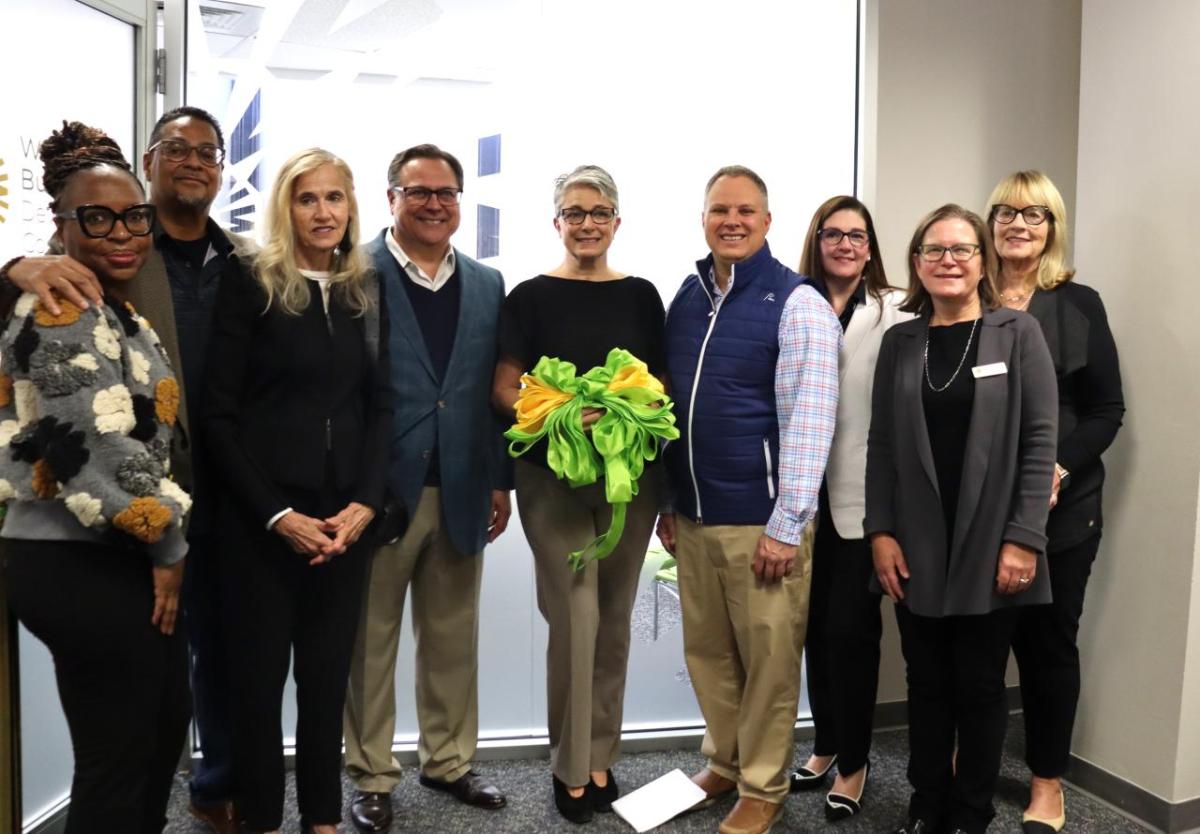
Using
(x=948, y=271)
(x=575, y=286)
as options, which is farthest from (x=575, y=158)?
(x=948, y=271)

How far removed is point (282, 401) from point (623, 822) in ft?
5.10

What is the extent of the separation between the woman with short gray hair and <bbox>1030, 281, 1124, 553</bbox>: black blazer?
1.12 metres

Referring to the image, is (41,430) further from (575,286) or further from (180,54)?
(180,54)

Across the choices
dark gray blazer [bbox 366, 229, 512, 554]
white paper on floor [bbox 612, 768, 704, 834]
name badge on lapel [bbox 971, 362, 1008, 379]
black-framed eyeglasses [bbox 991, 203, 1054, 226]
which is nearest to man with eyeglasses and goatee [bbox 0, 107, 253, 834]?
dark gray blazer [bbox 366, 229, 512, 554]

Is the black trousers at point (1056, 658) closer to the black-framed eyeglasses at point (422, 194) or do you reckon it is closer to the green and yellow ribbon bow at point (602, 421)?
the green and yellow ribbon bow at point (602, 421)

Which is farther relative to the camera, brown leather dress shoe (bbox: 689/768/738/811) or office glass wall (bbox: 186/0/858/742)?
office glass wall (bbox: 186/0/858/742)

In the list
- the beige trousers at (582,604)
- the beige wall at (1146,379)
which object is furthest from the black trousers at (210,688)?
the beige wall at (1146,379)

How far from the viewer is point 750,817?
269 cm

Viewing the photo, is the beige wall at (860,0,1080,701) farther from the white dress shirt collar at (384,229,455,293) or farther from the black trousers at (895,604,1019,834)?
the white dress shirt collar at (384,229,455,293)

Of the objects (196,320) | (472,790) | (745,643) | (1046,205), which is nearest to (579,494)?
(745,643)

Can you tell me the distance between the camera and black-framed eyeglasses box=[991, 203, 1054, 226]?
274 cm

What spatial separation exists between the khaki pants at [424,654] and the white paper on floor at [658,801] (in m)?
0.51

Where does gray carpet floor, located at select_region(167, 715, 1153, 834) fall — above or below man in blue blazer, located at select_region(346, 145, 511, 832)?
below

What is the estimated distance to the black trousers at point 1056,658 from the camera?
273cm
